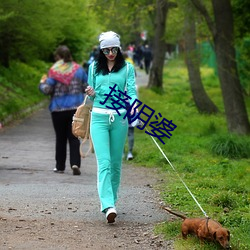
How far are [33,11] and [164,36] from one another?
11.8 metres

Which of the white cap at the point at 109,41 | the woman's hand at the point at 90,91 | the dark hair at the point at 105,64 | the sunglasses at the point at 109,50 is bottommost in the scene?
the woman's hand at the point at 90,91

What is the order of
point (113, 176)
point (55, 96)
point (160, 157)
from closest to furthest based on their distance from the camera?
point (113, 176), point (55, 96), point (160, 157)

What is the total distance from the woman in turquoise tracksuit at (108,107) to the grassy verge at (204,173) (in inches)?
32.2

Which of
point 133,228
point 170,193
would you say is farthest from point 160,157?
point 133,228

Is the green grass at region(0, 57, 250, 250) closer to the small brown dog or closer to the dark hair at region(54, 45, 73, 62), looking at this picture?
the small brown dog

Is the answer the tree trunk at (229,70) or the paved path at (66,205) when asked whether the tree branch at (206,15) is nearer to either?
the tree trunk at (229,70)

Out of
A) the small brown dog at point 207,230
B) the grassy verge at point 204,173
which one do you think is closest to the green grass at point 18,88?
the grassy verge at point 204,173

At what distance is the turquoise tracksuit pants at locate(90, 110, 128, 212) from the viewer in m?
7.29

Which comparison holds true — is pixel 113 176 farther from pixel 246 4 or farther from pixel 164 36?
pixel 164 36

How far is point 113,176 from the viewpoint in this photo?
7637 mm

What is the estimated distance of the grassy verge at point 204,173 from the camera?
23.2 ft

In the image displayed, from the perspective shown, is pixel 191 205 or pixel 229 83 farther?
pixel 229 83

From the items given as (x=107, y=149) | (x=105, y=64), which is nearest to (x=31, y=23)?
(x=105, y=64)

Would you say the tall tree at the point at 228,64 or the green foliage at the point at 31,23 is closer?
the tall tree at the point at 228,64
